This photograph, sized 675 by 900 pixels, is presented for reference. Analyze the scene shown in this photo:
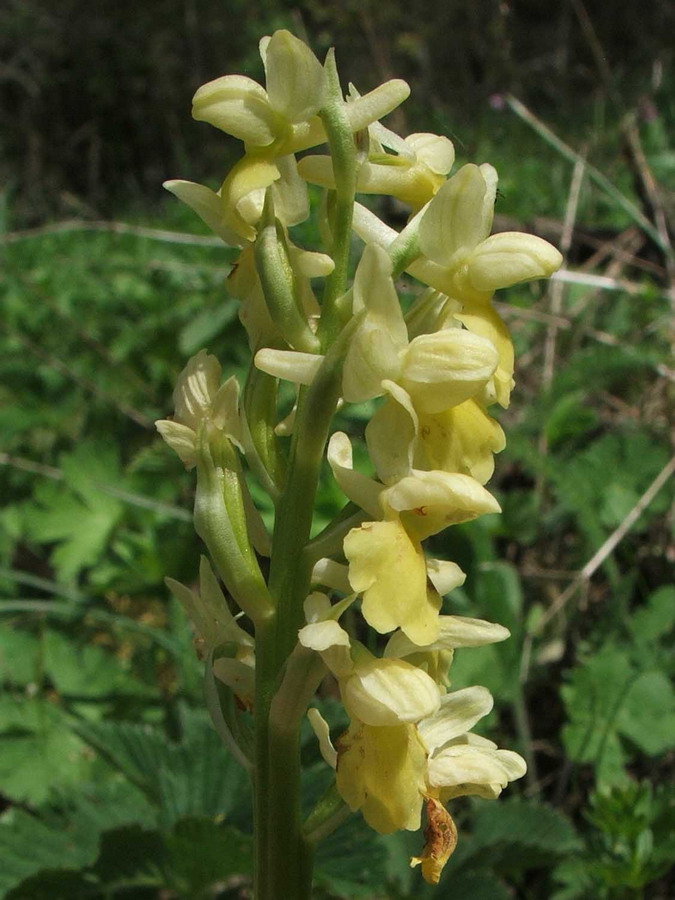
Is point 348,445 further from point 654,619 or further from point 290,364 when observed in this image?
point 654,619

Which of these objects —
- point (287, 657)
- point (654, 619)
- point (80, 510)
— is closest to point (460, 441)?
point (287, 657)

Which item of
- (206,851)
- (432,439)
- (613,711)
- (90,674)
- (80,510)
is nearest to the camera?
(432,439)

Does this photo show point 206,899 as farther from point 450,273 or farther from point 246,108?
point 246,108

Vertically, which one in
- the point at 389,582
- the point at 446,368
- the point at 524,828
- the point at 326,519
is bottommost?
the point at 524,828

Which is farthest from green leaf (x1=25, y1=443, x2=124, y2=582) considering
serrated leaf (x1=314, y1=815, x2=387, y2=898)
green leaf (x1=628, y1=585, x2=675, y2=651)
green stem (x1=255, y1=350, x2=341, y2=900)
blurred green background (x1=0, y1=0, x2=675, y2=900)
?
green stem (x1=255, y1=350, x2=341, y2=900)

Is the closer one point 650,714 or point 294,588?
point 294,588

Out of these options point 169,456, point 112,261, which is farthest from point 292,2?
point 169,456

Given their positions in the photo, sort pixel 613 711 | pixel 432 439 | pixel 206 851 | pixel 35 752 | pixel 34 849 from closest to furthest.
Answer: pixel 432 439, pixel 206 851, pixel 34 849, pixel 613 711, pixel 35 752
